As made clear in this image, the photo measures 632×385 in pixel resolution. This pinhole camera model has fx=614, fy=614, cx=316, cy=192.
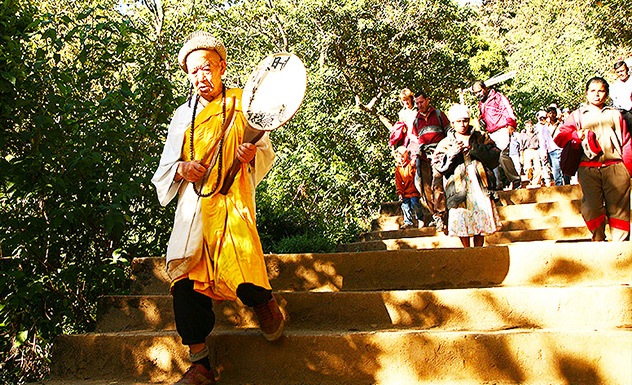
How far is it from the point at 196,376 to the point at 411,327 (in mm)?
1373

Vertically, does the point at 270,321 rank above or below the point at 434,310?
above

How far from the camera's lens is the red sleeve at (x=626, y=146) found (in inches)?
211

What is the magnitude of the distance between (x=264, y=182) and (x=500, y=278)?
7498 millimetres

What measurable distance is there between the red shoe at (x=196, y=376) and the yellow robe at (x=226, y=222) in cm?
43

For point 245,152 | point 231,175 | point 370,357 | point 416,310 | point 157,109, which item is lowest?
point 370,357

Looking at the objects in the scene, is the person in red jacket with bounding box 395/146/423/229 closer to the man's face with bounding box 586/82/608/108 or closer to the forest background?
the forest background

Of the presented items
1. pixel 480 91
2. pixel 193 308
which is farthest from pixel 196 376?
pixel 480 91

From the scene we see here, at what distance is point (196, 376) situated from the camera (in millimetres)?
3562

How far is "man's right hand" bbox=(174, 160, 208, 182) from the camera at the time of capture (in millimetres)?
3588

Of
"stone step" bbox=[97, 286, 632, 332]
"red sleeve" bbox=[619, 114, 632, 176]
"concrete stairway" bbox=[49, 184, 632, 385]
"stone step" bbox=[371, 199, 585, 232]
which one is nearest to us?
"concrete stairway" bbox=[49, 184, 632, 385]

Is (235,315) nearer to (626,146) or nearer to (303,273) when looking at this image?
(303,273)

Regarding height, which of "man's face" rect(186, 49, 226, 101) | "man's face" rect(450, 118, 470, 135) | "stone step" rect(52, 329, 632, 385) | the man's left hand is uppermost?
A: "man's face" rect(186, 49, 226, 101)

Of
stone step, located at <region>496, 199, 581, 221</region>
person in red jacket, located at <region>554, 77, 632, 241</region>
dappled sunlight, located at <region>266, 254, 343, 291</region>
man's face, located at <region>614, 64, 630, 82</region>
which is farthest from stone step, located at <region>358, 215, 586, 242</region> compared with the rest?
dappled sunlight, located at <region>266, 254, 343, 291</region>

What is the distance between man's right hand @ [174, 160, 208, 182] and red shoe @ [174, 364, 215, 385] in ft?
3.61
